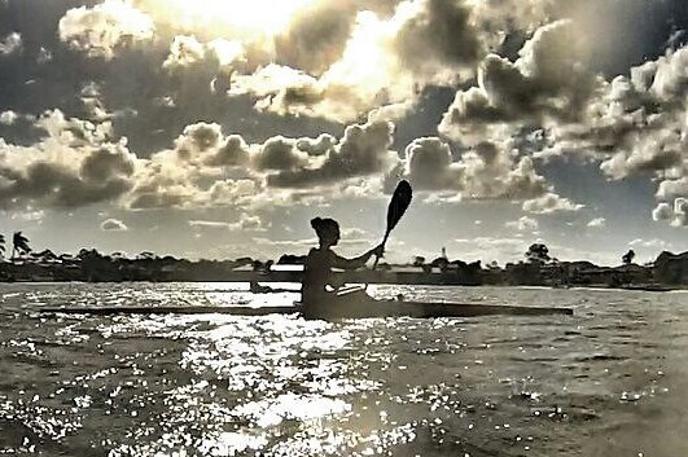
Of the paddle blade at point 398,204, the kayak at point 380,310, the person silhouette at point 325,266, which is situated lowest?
the kayak at point 380,310

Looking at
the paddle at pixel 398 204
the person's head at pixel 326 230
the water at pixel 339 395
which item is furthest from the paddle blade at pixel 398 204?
the water at pixel 339 395

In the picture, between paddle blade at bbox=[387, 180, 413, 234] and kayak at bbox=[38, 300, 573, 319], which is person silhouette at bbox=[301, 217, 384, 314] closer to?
kayak at bbox=[38, 300, 573, 319]

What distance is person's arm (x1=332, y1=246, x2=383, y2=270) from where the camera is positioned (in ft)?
120

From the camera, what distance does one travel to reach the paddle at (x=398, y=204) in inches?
1505

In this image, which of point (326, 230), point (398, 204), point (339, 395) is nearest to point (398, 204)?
point (398, 204)

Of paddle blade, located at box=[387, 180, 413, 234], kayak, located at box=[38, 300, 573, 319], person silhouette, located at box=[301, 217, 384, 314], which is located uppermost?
paddle blade, located at box=[387, 180, 413, 234]

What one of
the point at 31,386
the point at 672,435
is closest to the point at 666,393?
the point at 672,435

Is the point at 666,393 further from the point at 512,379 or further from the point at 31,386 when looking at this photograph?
the point at 31,386

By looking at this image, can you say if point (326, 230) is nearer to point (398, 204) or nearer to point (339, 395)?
point (398, 204)

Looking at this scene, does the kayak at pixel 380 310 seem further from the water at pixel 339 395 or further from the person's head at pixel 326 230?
the person's head at pixel 326 230

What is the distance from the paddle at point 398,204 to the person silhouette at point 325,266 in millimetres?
2055

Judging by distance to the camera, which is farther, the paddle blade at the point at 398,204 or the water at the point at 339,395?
the paddle blade at the point at 398,204

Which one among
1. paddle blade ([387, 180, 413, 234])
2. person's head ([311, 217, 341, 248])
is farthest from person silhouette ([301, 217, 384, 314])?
paddle blade ([387, 180, 413, 234])

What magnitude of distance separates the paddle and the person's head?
2613mm
